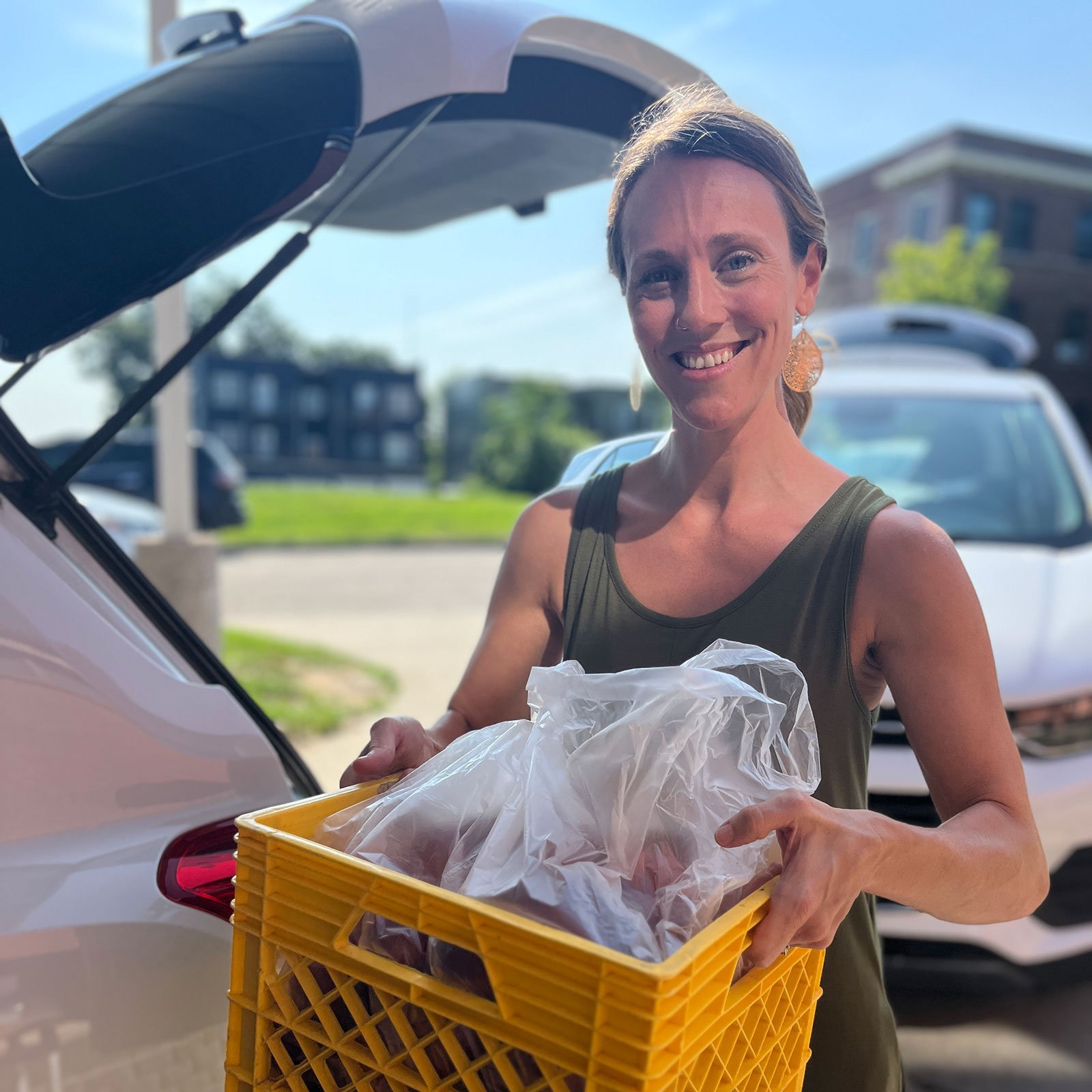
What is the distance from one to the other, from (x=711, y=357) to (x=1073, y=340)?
140 feet

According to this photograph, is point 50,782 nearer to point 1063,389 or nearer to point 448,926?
point 448,926

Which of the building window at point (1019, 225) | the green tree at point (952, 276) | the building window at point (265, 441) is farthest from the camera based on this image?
the building window at point (265, 441)

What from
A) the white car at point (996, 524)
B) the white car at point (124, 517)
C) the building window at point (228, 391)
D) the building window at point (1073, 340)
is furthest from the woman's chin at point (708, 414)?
the building window at point (228, 391)

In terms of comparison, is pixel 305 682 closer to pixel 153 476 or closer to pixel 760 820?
pixel 760 820

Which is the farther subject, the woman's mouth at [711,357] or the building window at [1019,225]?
the building window at [1019,225]

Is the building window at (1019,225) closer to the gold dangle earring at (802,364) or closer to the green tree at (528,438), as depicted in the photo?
the green tree at (528,438)

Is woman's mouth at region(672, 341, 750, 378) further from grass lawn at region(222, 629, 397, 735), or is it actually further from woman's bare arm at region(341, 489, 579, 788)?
grass lawn at region(222, 629, 397, 735)

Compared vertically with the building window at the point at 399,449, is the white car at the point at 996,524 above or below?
above

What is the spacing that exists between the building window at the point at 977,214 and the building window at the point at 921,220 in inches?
46.9

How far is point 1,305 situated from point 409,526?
1919cm

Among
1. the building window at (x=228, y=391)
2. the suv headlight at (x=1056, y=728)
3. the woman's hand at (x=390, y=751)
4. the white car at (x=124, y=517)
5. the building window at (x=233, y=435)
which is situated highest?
the woman's hand at (x=390, y=751)

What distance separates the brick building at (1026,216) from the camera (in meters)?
36.0

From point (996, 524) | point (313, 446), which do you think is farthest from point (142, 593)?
point (313, 446)

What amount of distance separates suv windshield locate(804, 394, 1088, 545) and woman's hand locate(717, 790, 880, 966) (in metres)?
3.31
